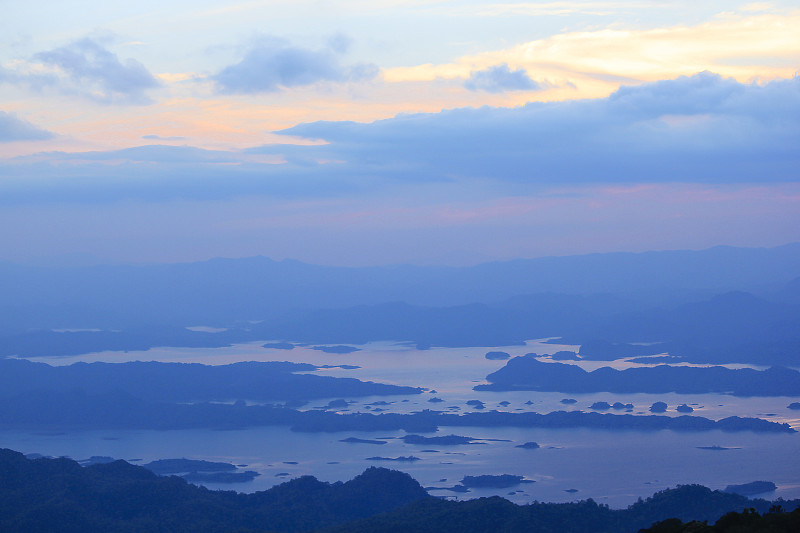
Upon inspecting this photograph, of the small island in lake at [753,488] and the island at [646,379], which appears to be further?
the island at [646,379]

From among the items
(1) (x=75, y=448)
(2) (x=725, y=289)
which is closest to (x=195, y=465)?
(1) (x=75, y=448)

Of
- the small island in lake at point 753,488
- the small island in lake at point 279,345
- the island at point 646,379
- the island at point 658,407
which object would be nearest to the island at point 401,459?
the small island in lake at point 753,488

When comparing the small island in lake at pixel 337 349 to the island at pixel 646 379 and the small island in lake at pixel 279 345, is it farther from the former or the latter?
the island at pixel 646 379

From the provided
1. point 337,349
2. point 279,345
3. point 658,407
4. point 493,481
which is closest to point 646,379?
point 658,407

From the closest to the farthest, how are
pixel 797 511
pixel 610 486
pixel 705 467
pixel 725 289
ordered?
pixel 797 511
pixel 610 486
pixel 705 467
pixel 725 289

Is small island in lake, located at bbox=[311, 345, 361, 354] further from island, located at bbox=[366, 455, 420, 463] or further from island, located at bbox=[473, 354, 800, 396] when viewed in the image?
island, located at bbox=[366, 455, 420, 463]

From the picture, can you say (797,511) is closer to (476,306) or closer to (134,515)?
(134,515)

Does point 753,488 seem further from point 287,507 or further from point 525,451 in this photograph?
point 287,507

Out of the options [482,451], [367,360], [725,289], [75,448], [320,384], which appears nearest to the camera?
[482,451]
